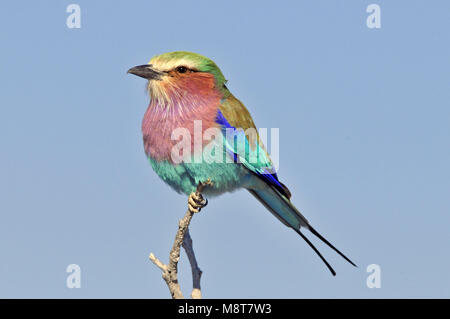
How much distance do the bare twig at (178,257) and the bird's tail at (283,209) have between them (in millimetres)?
880

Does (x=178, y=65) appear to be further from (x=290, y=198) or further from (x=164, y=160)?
(x=290, y=198)

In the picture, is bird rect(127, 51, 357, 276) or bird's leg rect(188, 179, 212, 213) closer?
bird's leg rect(188, 179, 212, 213)

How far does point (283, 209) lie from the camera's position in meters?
5.68

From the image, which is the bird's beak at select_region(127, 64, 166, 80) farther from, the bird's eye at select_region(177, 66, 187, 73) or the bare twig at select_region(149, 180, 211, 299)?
the bare twig at select_region(149, 180, 211, 299)

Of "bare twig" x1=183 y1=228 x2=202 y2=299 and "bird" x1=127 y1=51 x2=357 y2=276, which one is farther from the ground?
"bird" x1=127 y1=51 x2=357 y2=276

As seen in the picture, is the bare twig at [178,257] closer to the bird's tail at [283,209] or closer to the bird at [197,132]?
the bird at [197,132]

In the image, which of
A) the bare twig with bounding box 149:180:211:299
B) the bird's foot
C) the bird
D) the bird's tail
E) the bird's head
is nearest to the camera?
the bare twig with bounding box 149:180:211:299

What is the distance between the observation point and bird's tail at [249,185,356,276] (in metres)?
5.59

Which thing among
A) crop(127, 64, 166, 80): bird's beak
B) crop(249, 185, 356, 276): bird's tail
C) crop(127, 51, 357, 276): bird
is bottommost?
crop(249, 185, 356, 276): bird's tail

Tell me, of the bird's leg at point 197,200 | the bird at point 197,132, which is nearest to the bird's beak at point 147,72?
the bird at point 197,132

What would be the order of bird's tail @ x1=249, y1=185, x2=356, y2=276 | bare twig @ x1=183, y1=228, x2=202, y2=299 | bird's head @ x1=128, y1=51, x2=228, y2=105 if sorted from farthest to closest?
bird's tail @ x1=249, y1=185, x2=356, y2=276
bird's head @ x1=128, y1=51, x2=228, y2=105
bare twig @ x1=183, y1=228, x2=202, y2=299

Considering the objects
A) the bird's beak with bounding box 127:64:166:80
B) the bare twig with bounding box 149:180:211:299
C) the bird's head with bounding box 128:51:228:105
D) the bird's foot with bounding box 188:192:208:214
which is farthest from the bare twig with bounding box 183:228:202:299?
the bird's beak with bounding box 127:64:166:80
